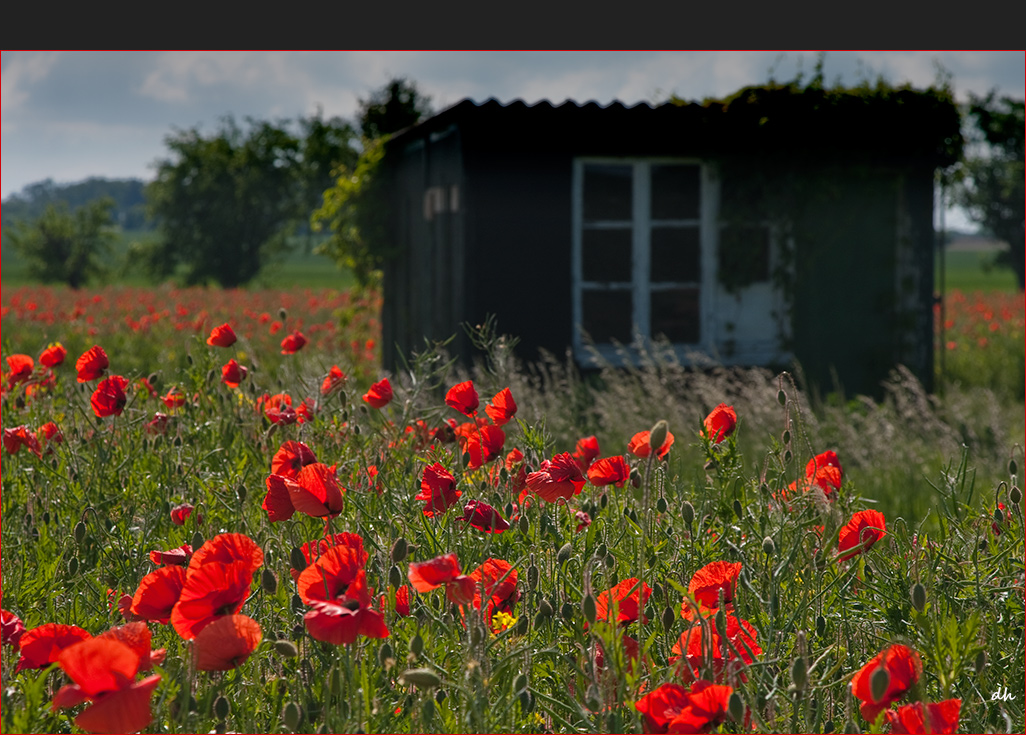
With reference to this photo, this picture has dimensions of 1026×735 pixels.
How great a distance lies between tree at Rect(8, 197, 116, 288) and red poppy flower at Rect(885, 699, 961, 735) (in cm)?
3471

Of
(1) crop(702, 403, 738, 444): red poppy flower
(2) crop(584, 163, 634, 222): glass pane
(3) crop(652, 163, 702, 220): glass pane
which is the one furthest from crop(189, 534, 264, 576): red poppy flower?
(3) crop(652, 163, 702, 220): glass pane

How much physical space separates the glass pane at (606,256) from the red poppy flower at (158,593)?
226 inches

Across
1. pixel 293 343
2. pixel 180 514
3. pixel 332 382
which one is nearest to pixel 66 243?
pixel 293 343

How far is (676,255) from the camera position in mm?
7055

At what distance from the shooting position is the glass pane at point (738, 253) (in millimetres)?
6895

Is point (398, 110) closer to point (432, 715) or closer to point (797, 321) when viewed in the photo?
point (797, 321)

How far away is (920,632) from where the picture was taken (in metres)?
1.66

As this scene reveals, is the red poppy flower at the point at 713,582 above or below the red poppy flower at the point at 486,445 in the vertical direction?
below

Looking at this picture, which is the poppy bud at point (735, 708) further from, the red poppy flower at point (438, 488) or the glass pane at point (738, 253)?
the glass pane at point (738, 253)

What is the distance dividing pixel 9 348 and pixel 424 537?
2.11 m

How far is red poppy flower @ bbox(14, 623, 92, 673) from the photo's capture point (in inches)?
53.1

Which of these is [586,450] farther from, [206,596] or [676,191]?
[676,191]

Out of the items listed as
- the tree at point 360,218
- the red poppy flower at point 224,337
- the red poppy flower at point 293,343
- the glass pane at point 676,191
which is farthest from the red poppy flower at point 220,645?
the tree at point 360,218

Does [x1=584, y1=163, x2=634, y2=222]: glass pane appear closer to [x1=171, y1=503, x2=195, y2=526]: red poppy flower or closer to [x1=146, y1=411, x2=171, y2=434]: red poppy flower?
[x1=146, y1=411, x2=171, y2=434]: red poppy flower
